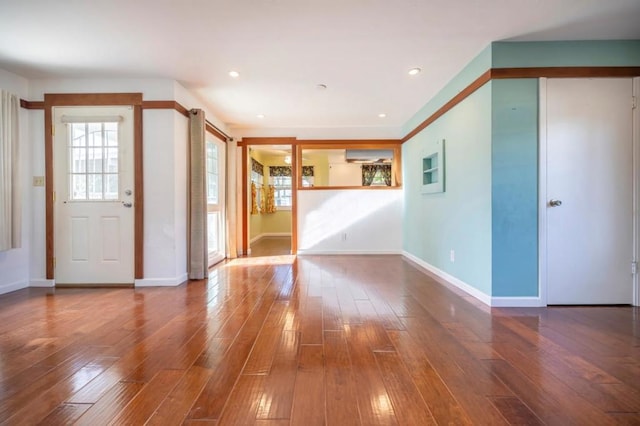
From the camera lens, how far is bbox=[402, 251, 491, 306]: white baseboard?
9.34 ft

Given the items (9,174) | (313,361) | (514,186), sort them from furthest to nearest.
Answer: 1. (9,174)
2. (514,186)
3. (313,361)

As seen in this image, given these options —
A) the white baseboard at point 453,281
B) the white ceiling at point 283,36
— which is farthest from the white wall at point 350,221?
the white ceiling at point 283,36

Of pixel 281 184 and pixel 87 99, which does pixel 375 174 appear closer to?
pixel 281 184

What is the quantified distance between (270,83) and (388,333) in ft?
9.75

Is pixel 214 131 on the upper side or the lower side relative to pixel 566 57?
lower

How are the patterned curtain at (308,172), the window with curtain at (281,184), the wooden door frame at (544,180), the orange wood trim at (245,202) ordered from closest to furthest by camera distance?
the wooden door frame at (544,180)
the orange wood trim at (245,202)
the patterned curtain at (308,172)
the window with curtain at (281,184)

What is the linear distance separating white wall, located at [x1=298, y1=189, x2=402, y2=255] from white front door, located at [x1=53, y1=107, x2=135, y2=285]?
9.51 feet

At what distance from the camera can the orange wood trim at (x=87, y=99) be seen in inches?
137

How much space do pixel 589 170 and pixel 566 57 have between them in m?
1.03

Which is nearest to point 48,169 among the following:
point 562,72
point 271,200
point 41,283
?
point 41,283

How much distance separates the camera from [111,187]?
11.6ft

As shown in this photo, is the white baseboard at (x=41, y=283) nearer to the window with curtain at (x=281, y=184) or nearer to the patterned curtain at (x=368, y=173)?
the window with curtain at (x=281, y=184)

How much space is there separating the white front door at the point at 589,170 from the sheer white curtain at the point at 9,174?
533cm

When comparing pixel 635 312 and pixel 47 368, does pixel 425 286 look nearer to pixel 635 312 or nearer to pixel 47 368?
pixel 635 312
